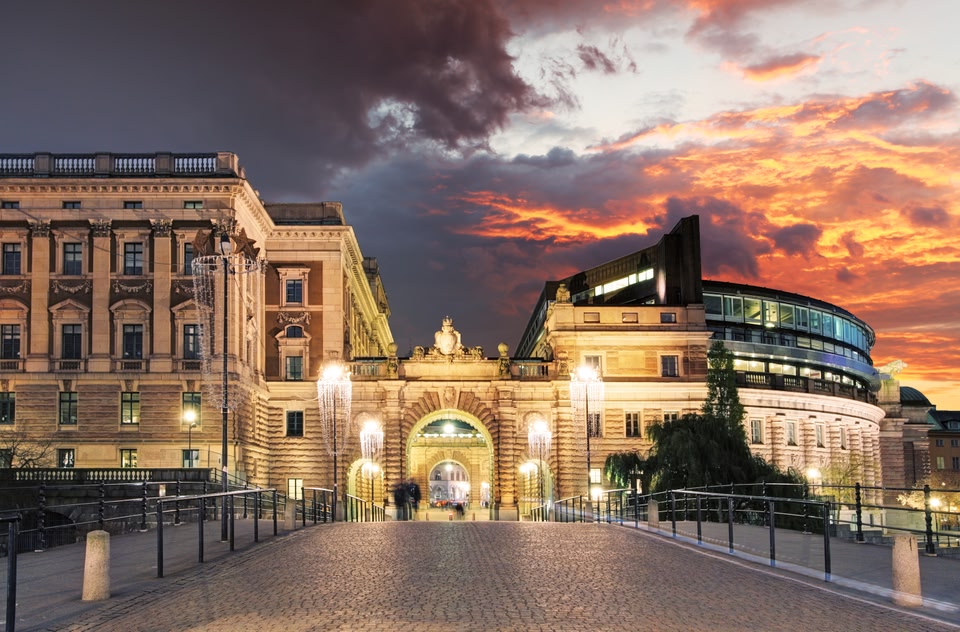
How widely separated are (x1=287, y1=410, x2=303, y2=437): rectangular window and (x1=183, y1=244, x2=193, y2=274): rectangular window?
15064mm

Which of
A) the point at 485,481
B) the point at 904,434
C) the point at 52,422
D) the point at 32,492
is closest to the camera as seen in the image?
the point at 32,492

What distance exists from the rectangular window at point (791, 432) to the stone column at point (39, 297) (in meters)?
54.6

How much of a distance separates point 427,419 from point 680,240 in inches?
980

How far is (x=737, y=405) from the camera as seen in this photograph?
7719 centimetres

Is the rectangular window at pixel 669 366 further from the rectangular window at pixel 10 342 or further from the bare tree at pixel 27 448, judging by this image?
the rectangular window at pixel 10 342

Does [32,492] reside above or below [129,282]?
below

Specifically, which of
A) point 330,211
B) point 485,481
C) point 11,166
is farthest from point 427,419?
point 485,481

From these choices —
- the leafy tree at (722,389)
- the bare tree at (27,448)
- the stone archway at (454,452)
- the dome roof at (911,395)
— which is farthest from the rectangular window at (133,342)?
the dome roof at (911,395)

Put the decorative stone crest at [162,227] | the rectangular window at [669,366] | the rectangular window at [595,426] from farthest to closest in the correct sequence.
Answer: the rectangular window at [669,366] → the rectangular window at [595,426] → the decorative stone crest at [162,227]

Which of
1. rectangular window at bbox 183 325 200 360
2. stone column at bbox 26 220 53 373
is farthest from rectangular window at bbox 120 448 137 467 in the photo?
stone column at bbox 26 220 53 373

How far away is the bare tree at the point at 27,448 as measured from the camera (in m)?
61.1

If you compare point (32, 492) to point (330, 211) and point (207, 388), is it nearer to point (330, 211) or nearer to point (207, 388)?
point (207, 388)

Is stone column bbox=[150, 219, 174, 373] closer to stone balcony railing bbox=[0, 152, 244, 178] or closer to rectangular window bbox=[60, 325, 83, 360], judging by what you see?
stone balcony railing bbox=[0, 152, 244, 178]

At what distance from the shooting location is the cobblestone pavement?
1445cm
